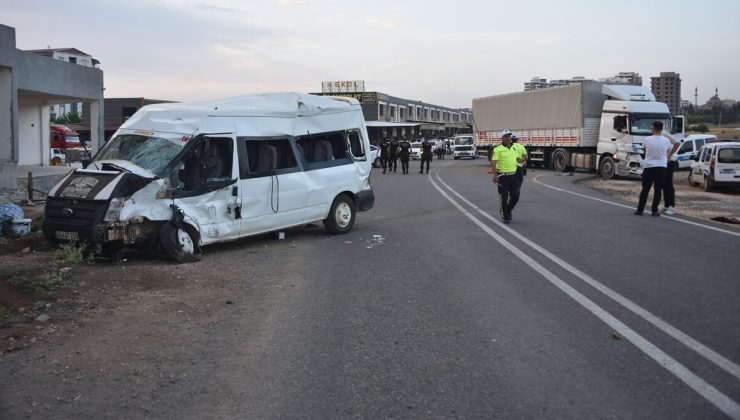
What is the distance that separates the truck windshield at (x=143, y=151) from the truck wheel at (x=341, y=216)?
3589mm

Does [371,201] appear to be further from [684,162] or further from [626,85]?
[684,162]

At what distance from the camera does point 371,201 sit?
1377cm

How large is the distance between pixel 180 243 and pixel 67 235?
1502 millimetres

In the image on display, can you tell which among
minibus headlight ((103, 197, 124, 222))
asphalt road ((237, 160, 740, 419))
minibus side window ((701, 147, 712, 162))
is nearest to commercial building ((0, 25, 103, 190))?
minibus headlight ((103, 197, 124, 222))

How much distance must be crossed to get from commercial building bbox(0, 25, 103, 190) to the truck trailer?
884 inches

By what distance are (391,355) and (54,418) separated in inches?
98.9

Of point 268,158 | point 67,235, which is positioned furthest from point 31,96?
point 67,235

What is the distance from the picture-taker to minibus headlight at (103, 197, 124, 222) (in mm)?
9141

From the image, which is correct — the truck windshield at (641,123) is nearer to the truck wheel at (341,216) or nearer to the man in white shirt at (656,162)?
the man in white shirt at (656,162)

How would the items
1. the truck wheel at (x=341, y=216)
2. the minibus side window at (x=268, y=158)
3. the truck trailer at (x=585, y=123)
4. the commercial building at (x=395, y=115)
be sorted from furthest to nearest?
1. the commercial building at (x=395, y=115)
2. the truck trailer at (x=585, y=123)
3. the truck wheel at (x=341, y=216)
4. the minibus side window at (x=268, y=158)

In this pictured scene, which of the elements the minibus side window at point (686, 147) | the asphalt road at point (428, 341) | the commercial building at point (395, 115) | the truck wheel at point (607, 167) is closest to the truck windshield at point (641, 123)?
the truck wheel at point (607, 167)

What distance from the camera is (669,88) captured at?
47.5m

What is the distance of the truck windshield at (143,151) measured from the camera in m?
9.98

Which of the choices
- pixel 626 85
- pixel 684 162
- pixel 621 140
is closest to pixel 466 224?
pixel 621 140
